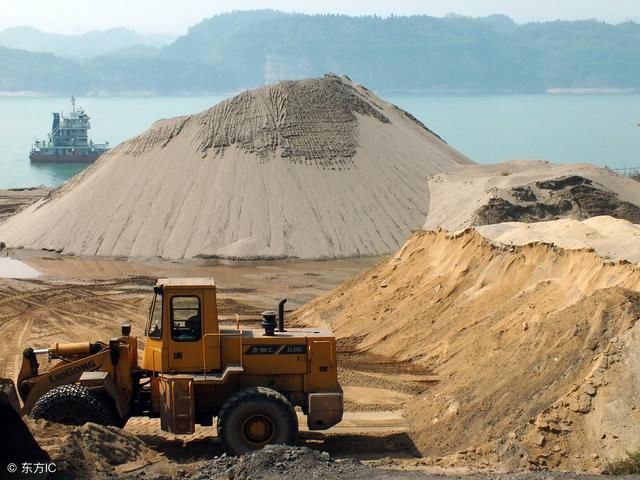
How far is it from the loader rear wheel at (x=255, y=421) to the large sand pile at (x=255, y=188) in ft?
76.8

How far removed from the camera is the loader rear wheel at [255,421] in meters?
12.0

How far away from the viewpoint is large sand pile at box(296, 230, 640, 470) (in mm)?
12523

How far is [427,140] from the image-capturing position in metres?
48.7

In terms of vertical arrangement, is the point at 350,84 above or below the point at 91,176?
above

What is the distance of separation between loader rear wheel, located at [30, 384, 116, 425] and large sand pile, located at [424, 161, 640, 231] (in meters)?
23.7

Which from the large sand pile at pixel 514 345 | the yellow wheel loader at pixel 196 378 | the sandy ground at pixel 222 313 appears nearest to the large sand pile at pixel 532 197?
the sandy ground at pixel 222 313

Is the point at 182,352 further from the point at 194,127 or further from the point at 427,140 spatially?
the point at 427,140

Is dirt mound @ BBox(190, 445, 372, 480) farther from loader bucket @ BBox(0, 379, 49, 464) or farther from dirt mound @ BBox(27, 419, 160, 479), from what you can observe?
loader bucket @ BBox(0, 379, 49, 464)

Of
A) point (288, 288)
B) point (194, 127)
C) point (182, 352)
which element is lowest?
point (288, 288)

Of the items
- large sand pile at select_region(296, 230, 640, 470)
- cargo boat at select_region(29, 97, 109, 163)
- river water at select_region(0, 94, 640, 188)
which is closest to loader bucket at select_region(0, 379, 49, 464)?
large sand pile at select_region(296, 230, 640, 470)

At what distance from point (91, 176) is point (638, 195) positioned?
2239cm

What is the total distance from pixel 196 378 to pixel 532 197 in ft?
88.1

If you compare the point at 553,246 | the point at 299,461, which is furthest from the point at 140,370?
the point at 553,246

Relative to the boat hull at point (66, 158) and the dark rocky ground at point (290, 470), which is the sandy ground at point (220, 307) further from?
the boat hull at point (66, 158)
